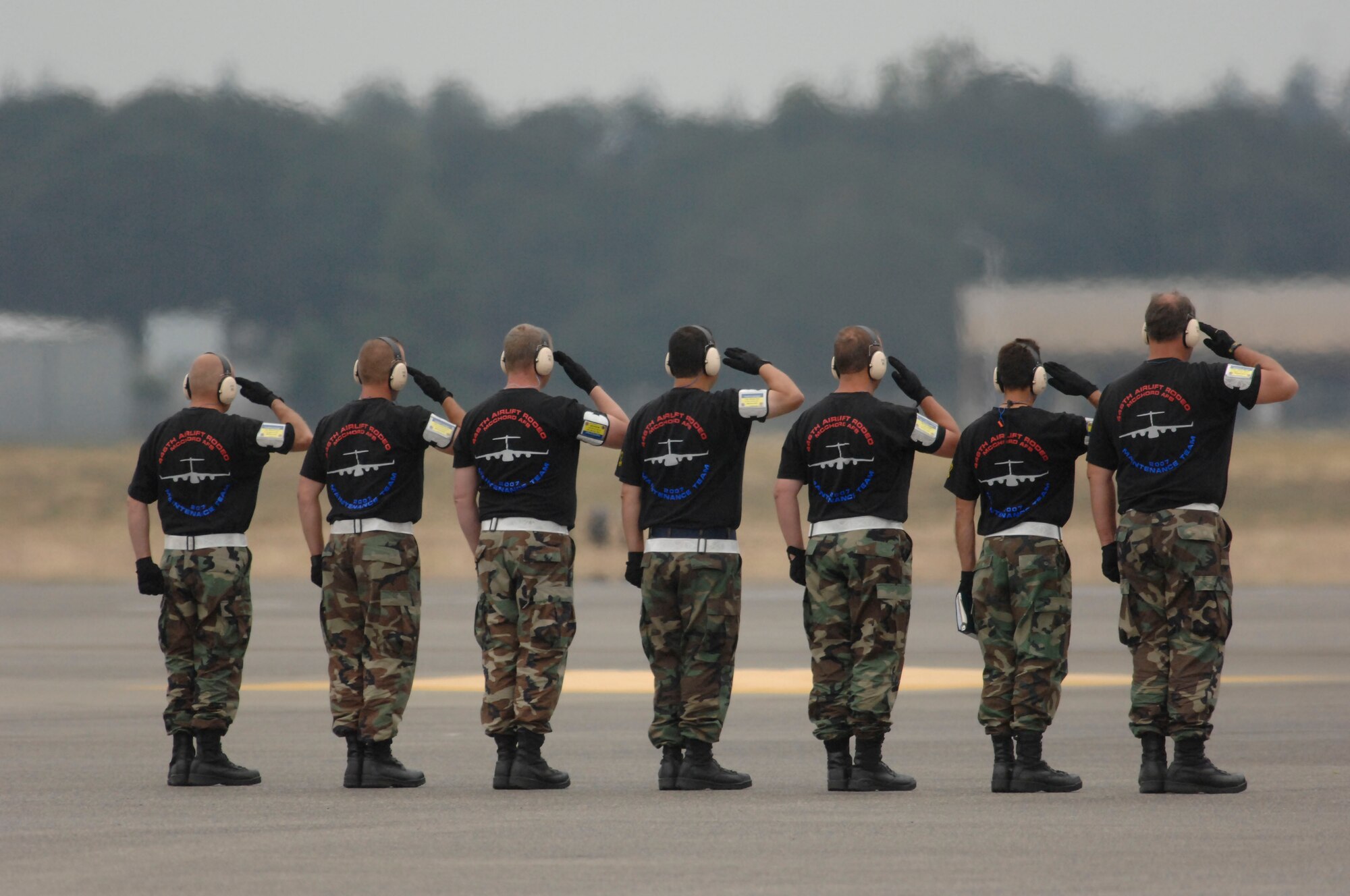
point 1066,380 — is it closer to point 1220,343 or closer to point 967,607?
point 1220,343

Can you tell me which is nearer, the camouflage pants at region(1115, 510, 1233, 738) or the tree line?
the camouflage pants at region(1115, 510, 1233, 738)

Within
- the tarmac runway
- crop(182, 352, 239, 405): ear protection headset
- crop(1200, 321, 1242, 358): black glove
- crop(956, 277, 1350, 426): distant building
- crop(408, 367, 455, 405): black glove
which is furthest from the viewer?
crop(956, 277, 1350, 426): distant building

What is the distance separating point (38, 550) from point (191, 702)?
3457 centimetres

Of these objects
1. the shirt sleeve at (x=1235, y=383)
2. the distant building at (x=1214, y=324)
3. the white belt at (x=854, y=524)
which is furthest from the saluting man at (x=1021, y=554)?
the distant building at (x=1214, y=324)

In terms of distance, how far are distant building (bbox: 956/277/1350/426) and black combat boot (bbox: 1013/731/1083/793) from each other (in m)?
33.1

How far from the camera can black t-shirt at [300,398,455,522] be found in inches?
448

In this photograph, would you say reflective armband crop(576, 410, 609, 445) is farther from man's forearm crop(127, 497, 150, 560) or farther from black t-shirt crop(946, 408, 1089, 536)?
man's forearm crop(127, 497, 150, 560)

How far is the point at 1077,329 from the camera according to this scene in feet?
156

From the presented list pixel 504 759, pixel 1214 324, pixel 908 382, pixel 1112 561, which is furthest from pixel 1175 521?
pixel 1214 324

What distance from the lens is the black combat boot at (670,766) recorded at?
434 inches

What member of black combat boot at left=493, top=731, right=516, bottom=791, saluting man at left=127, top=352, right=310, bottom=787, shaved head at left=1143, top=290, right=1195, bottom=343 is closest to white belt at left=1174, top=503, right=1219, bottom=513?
shaved head at left=1143, top=290, right=1195, bottom=343

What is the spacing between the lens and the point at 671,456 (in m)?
11.2

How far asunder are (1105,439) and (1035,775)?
173cm

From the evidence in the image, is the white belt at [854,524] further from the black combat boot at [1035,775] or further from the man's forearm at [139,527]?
the man's forearm at [139,527]
